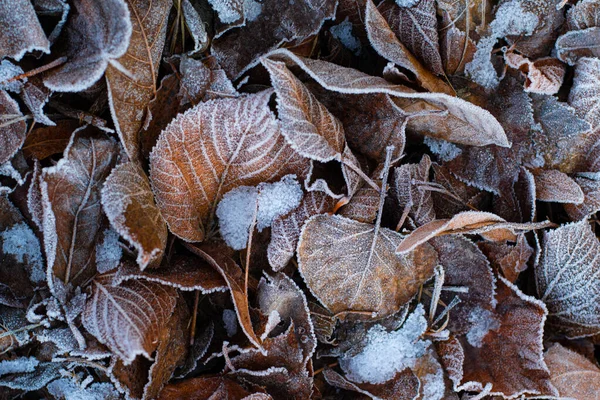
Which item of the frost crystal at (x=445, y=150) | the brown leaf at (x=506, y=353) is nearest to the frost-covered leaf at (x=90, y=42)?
the frost crystal at (x=445, y=150)

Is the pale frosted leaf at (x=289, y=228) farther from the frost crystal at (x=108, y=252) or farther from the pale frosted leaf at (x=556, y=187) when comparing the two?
the pale frosted leaf at (x=556, y=187)

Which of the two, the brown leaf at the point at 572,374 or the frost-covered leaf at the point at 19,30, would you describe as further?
the brown leaf at the point at 572,374

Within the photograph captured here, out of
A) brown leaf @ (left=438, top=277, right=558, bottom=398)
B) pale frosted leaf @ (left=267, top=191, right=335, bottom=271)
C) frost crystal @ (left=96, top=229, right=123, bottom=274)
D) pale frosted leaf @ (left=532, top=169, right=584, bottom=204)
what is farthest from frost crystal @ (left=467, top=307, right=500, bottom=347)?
frost crystal @ (left=96, top=229, right=123, bottom=274)

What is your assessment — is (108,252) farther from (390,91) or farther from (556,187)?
(556,187)

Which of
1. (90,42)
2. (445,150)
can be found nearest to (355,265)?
(445,150)

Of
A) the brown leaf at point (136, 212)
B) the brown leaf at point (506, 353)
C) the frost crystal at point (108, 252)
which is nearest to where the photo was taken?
the brown leaf at point (136, 212)

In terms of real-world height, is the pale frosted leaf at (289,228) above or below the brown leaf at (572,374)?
above

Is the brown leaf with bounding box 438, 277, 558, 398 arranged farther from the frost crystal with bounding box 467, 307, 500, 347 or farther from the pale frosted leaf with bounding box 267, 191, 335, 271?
the pale frosted leaf with bounding box 267, 191, 335, 271
